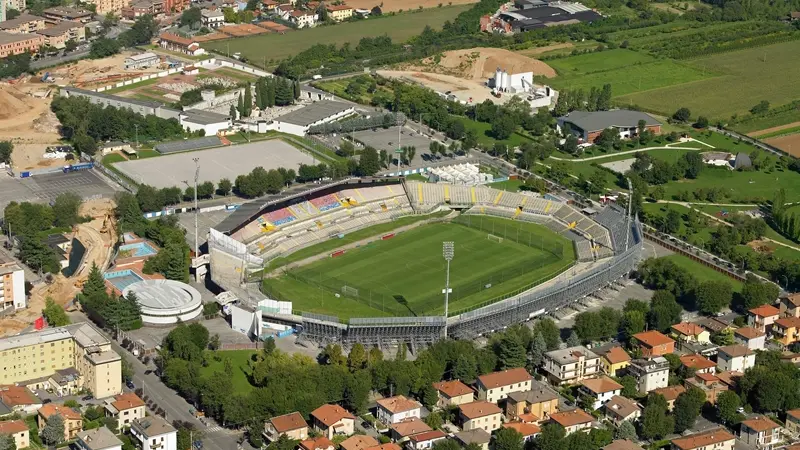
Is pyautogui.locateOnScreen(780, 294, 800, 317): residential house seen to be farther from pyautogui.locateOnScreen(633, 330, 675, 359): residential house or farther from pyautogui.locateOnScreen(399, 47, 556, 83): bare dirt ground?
pyautogui.locateOnScreen(399, 47, 556, 83): bare dirt ground

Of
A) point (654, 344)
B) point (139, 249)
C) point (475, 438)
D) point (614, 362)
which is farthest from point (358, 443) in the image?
point (139, 249)

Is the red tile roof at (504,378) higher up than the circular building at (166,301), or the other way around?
the red tile roof at (504,378)

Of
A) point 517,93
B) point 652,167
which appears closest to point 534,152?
point 652,167

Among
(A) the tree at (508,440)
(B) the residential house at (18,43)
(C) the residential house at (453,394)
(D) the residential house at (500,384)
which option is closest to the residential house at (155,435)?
(C) the residential house at (453,394)

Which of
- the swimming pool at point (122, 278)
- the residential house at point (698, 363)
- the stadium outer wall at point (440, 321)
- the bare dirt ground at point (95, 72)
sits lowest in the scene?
the bare dirt ground at point (95, 72)

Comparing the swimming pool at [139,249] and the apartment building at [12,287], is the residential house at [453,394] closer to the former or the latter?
the swimming pool at [139,249]

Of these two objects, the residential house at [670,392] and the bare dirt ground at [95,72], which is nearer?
the residential house at [670,392]
